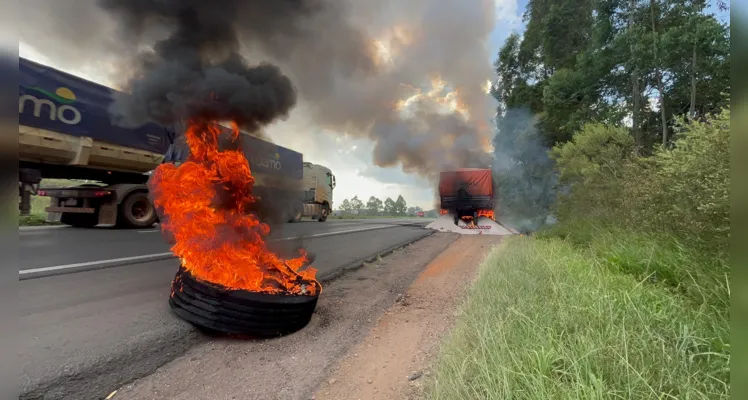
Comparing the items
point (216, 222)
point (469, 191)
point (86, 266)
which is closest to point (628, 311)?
point (216, 222)

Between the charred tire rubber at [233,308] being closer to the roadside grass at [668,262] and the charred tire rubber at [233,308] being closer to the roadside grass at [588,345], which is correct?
the roadside grass at [588,345]

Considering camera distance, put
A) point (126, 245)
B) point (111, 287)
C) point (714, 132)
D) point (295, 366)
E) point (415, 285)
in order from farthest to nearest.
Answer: point (126, 245) → point (415, 285) → point (111, 287) → point (714, 132) → point (295, 366)

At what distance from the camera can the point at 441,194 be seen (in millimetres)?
19812

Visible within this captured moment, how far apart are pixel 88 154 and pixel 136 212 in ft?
9.41

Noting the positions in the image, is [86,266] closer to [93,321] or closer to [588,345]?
[93,321]

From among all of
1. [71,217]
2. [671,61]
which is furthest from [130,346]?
Result: [671,61]

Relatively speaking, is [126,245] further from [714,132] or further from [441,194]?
[441,194]

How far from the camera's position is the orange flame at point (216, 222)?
12.3 ft

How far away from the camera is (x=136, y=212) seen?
12.7m

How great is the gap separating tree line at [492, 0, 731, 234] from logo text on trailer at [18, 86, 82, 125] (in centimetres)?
1368

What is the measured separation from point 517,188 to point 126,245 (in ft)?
61.8

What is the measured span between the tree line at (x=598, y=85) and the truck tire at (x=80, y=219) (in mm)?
15964

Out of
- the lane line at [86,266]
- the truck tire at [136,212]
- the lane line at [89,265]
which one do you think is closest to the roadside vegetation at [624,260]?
the lane line at [86,266]

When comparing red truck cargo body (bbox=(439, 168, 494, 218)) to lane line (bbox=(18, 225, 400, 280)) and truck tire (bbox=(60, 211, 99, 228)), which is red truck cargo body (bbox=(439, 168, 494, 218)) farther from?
truck tire (bbox=(60, 211, 99, 228))
